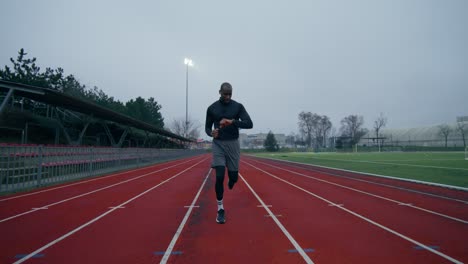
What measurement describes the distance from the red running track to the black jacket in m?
1.51

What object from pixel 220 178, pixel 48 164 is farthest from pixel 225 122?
pixel 48 164

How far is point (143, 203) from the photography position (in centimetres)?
670

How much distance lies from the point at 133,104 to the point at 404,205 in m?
53.2

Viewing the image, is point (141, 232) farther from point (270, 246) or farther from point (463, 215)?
point (463, 215)

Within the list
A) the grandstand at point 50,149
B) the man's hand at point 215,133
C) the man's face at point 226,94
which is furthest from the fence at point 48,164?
the man's face at point 226,94

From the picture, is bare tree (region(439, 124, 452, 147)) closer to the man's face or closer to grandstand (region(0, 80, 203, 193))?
grandstand (region(0, 80, 203, 193))

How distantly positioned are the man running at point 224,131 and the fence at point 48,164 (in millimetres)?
7166

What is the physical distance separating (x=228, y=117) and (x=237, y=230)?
70.7 inches

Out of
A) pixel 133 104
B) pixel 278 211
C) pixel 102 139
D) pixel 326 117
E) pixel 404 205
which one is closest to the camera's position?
pixel 278 211

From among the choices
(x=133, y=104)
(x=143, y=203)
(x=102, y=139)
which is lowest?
(x=143, y=203)

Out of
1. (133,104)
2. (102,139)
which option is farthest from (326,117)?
(102,139)

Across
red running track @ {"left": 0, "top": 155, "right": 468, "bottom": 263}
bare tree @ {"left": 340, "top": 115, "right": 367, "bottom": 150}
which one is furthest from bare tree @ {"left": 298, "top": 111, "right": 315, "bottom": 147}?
red running track @ {"left": 0, "top": 155, "right": 468, "bottom": 263}

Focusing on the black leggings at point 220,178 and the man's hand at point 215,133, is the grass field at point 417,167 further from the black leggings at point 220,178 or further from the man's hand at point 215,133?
the man's hand at point 215,133

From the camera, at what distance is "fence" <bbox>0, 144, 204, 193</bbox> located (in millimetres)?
8414
